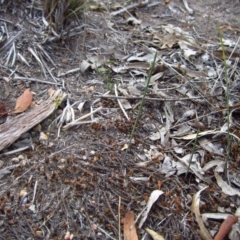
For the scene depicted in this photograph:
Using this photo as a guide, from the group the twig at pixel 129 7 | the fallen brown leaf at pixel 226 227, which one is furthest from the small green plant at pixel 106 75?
the fallen brown leaf at pixel 226 227

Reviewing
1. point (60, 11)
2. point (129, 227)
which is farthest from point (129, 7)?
point (129, 227)

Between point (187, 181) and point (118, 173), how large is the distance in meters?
0.32

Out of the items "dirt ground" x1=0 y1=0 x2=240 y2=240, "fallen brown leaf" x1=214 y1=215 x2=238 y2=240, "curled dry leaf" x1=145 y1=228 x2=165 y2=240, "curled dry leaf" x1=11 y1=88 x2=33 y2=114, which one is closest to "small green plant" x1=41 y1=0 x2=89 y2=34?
"dirt ground" x1=0 y1=0 x2=240 y2=240

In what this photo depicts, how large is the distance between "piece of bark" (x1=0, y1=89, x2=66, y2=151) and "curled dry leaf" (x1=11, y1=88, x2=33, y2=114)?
4 centimetres

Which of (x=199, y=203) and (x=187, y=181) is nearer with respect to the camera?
(x=199, y=203)

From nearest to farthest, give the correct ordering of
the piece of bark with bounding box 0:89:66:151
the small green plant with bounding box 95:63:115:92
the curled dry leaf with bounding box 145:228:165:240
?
the curled dry leaf with bounding box 145:228:165:240 → the piece of bark with bounding box 0:89:66:151 → the small green plant with bounding box 95:63:115:92

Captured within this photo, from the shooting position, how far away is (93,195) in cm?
178

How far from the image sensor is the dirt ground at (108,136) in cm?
172

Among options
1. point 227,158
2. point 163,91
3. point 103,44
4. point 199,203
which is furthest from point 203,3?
point 199,203

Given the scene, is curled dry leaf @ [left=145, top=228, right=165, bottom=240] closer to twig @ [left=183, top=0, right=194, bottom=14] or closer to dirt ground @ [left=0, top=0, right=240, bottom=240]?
dirt ground @ [left=0, top=0, right=240, bottom=240]

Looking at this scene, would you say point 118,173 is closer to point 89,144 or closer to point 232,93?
point 89,144

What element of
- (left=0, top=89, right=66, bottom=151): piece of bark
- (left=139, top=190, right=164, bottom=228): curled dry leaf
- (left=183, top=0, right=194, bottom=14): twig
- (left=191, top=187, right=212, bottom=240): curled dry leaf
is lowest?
(left=191, top=187, right=212, bottom=240): curled dry leaf

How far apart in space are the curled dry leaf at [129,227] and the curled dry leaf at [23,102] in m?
0.82

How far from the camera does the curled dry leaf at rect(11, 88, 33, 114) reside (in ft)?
6.97
